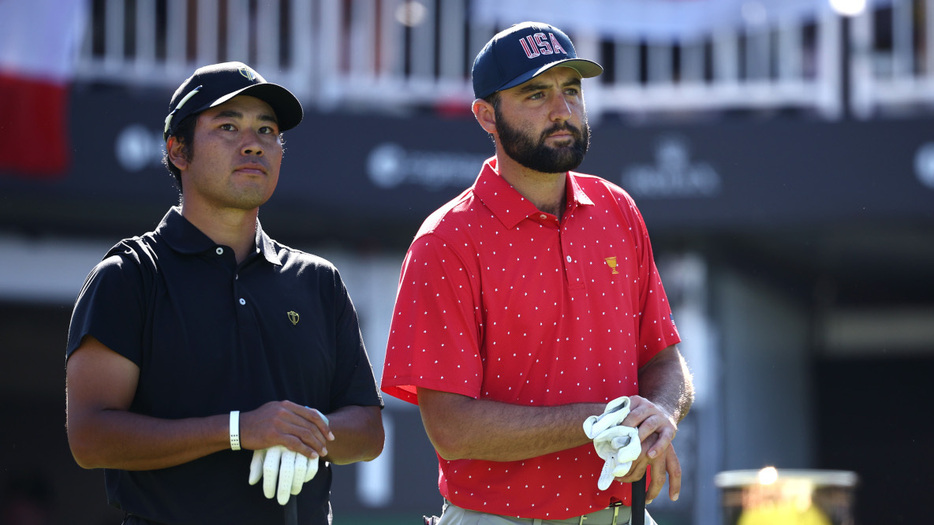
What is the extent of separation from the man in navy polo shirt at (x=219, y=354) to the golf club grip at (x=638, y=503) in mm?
706

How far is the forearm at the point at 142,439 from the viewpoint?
2.81 m

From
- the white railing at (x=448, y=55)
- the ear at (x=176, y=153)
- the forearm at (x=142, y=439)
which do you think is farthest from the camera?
the white railing at (x=448, y=55)

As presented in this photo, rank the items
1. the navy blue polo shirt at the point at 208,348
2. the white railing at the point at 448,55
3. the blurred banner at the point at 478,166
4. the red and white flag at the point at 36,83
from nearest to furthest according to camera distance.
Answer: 1. the navy blue polo shirt at the point at 208,348
2. the red and white flag at the point at 36,83
3. the blurred banner at the point at 478,166
4. the white railing at the point at 448,55

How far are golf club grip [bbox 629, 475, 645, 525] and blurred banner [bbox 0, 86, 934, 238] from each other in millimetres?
5927

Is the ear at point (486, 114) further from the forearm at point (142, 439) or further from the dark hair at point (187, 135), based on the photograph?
the forearm at point (142, 439)

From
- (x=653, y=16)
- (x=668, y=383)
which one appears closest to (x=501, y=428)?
(x=668, y=383)

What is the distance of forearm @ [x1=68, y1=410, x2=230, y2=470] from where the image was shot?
281cm

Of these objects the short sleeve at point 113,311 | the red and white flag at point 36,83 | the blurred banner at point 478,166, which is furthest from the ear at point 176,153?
A: the red and white flag at point 36,83

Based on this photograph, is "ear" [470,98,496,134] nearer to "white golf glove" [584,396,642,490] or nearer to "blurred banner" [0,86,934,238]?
"white golf glove" [584,396,642,490]

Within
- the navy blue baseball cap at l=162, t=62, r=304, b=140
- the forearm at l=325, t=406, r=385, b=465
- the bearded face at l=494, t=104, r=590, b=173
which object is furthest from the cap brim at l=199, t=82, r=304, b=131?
the forearm at l=325, t=406, r=385, b=465

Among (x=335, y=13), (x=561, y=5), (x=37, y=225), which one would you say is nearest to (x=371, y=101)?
(x=335, y=13)

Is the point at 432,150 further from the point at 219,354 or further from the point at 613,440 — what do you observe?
the point at 613,440

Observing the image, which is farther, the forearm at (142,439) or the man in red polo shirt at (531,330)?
the man in red polo shirt at (531,330)

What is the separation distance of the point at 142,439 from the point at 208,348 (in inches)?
12.0
